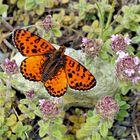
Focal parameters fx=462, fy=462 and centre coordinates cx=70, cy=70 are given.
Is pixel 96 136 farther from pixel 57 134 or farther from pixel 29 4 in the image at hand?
pixel 29 4

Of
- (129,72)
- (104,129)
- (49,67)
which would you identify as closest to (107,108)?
(104,129)

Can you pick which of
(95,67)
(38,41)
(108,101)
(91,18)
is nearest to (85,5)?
(91,18)

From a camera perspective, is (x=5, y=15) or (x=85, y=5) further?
(x=5, y=15)

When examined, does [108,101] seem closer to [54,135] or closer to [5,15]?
[54,135]

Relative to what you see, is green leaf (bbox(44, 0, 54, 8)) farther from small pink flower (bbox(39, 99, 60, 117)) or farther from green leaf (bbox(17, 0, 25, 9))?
small pink flower (bbox(39, 99, 60, 117))

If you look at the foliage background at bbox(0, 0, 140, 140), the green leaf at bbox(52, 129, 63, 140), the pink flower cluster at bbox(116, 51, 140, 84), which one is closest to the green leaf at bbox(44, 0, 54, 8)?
the foliage background at bbox(0, 0, 140, 140)

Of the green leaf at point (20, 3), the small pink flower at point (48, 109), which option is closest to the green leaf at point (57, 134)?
the small pink flower at point (48, 109)
